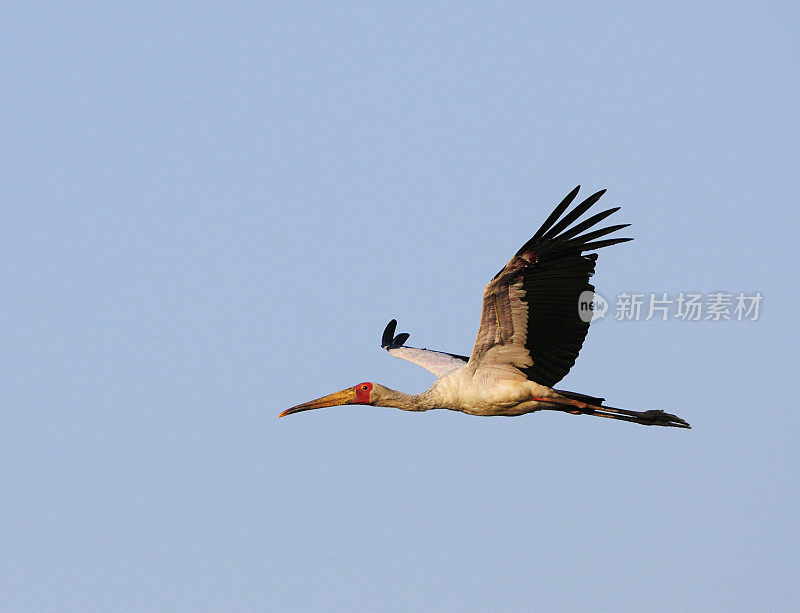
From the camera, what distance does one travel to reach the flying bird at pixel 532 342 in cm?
2197

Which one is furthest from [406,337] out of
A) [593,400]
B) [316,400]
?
[593,400]

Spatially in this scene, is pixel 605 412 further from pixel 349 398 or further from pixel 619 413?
pixel 349 398

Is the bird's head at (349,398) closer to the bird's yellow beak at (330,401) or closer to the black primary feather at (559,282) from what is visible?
the bird's yellow beak at (330,401)

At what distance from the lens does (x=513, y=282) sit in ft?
72.7

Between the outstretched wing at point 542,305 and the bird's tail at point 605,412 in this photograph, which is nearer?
the outstretched wing at point 542,305

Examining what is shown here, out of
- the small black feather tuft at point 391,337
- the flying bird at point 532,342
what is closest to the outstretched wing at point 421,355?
the small black feather tuft at point 391,337

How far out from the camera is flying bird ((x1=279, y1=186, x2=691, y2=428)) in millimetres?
21969

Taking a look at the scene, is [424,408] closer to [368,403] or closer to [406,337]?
[368,403]

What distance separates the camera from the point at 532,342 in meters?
23.2

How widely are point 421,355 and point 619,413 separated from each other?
5.74 meters

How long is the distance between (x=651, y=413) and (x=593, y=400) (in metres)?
1.25

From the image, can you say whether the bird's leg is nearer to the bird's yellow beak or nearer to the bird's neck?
the bird's neck

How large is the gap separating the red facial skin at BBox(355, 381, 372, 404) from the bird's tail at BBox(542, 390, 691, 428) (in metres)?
A: 3.41

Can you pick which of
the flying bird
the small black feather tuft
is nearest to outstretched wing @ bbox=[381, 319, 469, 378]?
the small black feather tuft
